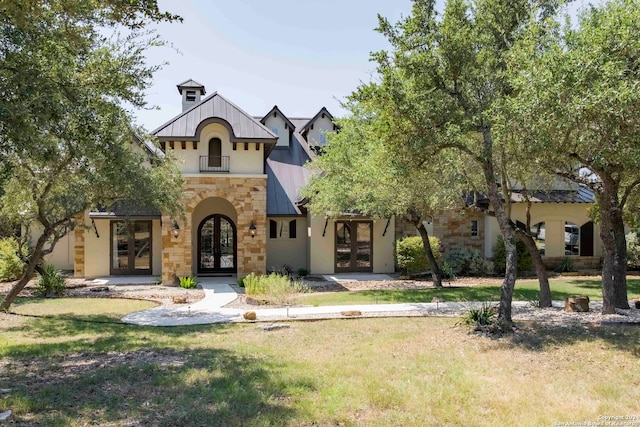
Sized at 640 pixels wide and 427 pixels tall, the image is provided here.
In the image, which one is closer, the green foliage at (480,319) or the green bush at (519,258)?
the green foliage at (480,319)

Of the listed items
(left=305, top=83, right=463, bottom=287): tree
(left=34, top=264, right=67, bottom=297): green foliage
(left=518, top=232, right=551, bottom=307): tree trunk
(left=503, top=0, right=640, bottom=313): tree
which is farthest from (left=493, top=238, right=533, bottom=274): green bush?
(left=34, top=264, right=67, bottom=297): green foliage

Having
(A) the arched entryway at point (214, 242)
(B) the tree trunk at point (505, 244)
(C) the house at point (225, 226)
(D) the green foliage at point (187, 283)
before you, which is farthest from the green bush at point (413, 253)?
(B) the tree trunk at point (505, 244)

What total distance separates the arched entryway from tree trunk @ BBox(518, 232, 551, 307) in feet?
44.8

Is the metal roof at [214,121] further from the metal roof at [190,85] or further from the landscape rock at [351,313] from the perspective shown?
the landscape rock at [351,313]

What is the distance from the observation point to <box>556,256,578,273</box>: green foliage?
867 inches

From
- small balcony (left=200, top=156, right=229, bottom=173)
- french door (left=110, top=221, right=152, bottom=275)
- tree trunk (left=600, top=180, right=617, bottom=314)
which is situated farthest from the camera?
french door (left=110, top=221, right=152, bottom=275)

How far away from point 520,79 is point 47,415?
845 centimetres

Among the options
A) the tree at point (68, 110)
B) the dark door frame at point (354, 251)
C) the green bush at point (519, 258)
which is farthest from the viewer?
the dark door frame at point (354, 251)

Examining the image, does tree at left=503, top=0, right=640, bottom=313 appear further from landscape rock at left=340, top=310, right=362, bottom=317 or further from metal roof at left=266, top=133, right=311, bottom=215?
metal roof at left=266, top=133, right=311, bottom=215

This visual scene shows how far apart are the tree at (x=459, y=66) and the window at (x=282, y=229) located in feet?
42.2

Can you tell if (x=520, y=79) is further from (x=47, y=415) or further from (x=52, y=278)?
(x=52, y=278)

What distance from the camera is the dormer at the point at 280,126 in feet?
85.9

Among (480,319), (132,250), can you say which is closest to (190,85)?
(132,250)

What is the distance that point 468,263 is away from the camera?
21359 mm
